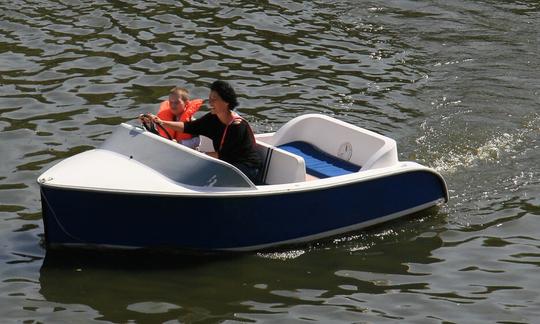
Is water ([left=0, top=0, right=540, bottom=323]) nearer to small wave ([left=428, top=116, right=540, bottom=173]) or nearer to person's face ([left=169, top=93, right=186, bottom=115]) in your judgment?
small wave ([left=428, top=116, right=540, bottom=173])

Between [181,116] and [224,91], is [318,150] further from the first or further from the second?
[224,91]

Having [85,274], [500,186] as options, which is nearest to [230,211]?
[85,274]

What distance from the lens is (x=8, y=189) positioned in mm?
11680

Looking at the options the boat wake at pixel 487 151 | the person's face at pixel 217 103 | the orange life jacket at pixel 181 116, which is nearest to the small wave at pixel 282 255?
the person's face at pixel 217 103

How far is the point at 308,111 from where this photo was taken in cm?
1416

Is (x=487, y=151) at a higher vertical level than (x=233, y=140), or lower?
lower

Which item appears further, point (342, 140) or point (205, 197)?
point (342, 140)

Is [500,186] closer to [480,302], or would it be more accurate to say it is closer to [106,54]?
[480,302]

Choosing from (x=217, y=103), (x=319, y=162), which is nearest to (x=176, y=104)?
(x=217, y=103)

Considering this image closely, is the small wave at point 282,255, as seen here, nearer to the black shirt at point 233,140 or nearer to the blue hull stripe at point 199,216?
the blue hull stripe at point 199,216

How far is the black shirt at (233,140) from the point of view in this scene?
1070 cm

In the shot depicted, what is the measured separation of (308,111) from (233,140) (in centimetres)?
358

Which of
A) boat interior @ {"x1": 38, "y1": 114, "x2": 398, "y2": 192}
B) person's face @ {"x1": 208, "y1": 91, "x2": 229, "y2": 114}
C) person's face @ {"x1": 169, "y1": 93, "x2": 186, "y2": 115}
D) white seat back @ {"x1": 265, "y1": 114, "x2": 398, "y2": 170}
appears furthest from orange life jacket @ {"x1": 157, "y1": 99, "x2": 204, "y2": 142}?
white seat back @ {"x1": 265, "y1": 114, "x2": 398, "y2": 170}

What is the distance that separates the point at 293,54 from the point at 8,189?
557cm
